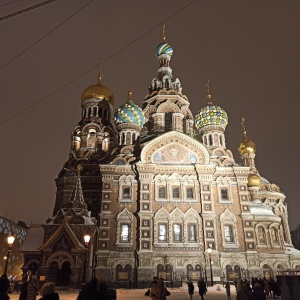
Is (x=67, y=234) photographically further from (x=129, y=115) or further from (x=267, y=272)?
(x=267, y=272)

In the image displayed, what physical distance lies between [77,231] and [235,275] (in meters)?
12.3

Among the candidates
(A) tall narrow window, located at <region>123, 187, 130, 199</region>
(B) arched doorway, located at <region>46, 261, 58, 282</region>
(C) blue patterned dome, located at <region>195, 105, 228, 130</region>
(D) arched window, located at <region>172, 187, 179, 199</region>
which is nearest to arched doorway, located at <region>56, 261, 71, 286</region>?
(B) arched doorway, located at <region>46, 261, 58, 282</region>

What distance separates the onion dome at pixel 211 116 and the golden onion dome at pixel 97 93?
1100 cm

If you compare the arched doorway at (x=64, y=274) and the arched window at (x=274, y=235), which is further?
the arched window at (x=274, y=235)

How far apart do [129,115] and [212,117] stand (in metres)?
8.24

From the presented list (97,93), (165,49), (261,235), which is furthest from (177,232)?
(165,49)

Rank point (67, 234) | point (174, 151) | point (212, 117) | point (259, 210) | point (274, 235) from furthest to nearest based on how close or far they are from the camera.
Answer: point (212, 117) → point (259, 210) → point (174, 151) → point (274, 235) → point (67, 234)

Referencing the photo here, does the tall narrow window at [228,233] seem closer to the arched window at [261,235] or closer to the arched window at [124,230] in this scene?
the arched window at [261,235]

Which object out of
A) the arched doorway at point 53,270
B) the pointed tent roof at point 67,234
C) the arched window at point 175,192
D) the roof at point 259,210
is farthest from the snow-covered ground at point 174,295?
the roof at point 259,210

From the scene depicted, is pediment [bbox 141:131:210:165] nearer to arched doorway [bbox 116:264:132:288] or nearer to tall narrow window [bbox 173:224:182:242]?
tall narrow window [bbox 173:224:182:242]

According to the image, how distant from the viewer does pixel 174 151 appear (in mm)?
28359

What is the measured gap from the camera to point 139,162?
27438 mm

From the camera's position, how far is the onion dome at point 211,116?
32.6 meters

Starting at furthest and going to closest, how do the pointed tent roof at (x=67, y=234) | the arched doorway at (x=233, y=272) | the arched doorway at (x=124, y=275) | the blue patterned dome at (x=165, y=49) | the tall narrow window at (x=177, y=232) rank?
the blue patterned dome at (x=165, y=49)
the tall narrow window at (x=177, y=232)
the arched doorway at (x=233, y=272)
the arched doorway at (x=124, y=275)
the pointed tent roof at (x=67, y=234)
